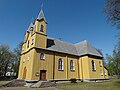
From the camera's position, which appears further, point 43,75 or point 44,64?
point 44,64

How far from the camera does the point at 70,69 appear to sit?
26.6 metres

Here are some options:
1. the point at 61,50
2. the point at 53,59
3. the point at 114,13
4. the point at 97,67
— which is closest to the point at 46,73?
the point at 53,59

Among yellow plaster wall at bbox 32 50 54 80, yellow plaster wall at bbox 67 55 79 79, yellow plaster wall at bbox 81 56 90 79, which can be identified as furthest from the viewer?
yellow plaster wall at bbox 81 56 90 79

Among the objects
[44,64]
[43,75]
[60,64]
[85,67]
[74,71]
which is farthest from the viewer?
[85,67]

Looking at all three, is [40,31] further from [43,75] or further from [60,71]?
[60,71]

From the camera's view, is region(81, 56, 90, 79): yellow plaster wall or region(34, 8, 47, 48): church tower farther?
region(81, 56, 90, 79): yellow plaster wall

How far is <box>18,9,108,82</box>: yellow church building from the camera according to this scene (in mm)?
22031

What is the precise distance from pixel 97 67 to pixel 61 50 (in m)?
10.4

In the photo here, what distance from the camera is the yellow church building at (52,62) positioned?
72.3 ft

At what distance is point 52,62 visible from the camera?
2381 cm

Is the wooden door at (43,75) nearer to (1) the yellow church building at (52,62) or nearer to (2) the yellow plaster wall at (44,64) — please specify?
(1) the yellow church building at (52,62)

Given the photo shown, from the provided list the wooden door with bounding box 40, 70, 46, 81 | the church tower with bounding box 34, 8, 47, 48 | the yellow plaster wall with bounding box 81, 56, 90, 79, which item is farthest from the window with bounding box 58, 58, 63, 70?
the yellow plaster wall with bounding box 81, 56, 90, 79

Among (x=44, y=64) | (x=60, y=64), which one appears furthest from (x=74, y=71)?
(x=44, y=64)

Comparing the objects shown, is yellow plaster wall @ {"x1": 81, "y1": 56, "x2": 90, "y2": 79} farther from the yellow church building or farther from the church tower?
the church tower
